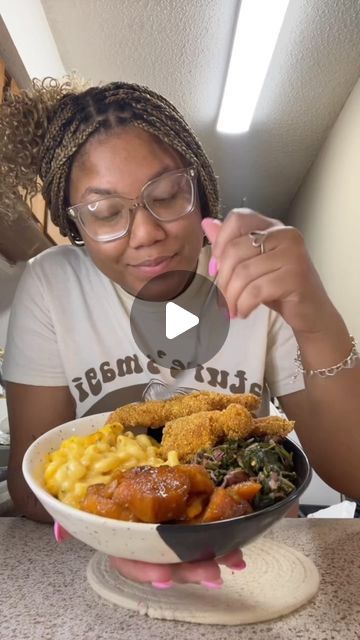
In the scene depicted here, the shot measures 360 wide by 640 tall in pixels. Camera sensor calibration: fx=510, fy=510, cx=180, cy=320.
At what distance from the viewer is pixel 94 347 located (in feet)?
2.06

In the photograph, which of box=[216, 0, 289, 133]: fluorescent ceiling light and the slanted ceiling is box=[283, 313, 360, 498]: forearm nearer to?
the slanted ceiling

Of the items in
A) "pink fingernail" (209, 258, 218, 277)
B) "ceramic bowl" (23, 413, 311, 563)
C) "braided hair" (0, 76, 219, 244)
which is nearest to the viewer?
"ceramic bowl" (23, 413, 311, 563)

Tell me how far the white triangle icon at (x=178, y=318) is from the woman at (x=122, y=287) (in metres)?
0.02

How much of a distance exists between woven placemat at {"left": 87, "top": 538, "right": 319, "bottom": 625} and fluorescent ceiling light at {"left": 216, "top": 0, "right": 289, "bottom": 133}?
51 cm

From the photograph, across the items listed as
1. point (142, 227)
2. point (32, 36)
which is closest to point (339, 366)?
point (142, 227)

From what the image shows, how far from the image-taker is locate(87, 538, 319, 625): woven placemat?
1.36ft

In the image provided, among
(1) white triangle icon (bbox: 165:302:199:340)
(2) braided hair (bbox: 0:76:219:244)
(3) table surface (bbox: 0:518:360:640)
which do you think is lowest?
(3) table surface (bbox: 0:518:360:640)

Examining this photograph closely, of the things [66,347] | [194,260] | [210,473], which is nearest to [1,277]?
[66,347]

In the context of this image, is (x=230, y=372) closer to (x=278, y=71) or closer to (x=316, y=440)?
(x=316, y=440)

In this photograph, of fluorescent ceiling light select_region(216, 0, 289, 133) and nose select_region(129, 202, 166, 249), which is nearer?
nose select_region(129, 202, 166, 249)

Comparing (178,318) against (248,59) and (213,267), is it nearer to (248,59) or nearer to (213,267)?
A: (213,267)

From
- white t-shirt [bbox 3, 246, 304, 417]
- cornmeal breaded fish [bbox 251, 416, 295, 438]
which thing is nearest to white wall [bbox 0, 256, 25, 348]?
white t-shirt [bbox 3, 246, 304, 417]

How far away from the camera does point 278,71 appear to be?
70 centimetres

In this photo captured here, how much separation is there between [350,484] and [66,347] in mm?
Result: 384
